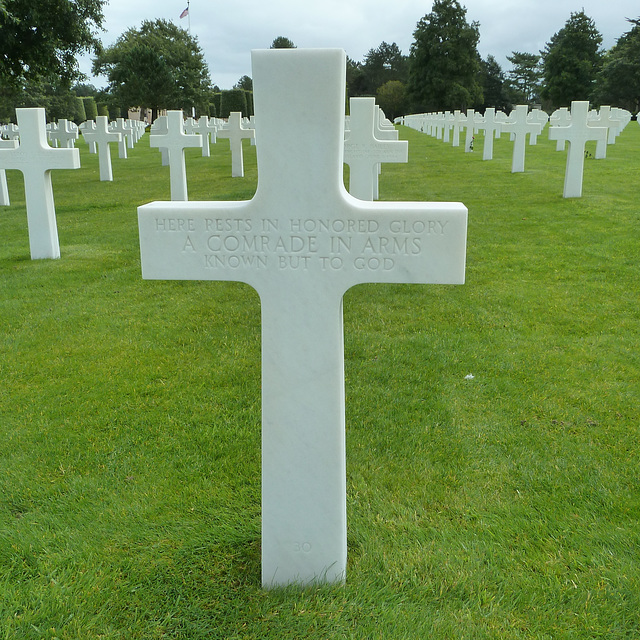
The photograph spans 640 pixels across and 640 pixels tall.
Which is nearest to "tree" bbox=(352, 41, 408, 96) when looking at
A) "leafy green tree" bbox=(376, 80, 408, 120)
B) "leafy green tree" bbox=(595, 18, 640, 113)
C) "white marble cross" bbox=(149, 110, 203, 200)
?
"leafy green tree" bbox=(376, 80, 408, 120)

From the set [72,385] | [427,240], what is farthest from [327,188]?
[72,385]

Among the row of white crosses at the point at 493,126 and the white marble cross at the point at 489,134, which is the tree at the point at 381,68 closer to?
the row of white crosses at the point at 493,126

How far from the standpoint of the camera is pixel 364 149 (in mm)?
8211

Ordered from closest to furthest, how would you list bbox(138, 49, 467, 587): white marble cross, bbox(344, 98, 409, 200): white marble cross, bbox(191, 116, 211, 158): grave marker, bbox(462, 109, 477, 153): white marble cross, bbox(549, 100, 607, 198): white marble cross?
bbox(138, 49, 467, 587): white marble cross, bbox(344, 98, 409, 200): white marble cross, bbox(549, 100, 607, 198): white marble cross, bbox(462, 109, 477, 153): white marble cross, bbox(191, 116, 211, 158): grave marker

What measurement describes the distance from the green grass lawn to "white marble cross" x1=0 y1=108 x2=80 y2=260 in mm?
1142

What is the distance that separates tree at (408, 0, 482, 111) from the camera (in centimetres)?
6188

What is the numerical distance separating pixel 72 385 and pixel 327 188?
2960 millimetres

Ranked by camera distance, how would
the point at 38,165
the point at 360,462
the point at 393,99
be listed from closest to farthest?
the point at 360,462 → the point at 38,165 → the point at 393,99

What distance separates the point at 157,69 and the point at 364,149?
38.9 metres

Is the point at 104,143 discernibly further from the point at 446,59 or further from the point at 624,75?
the point at 446,59

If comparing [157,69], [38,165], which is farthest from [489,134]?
[157,69]

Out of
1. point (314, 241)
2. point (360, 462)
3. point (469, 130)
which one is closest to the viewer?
point (314, 241)

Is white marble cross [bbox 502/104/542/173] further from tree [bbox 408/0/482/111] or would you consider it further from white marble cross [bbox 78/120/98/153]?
tree [bbox 408/0/482/111]

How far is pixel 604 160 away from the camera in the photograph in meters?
18.0
